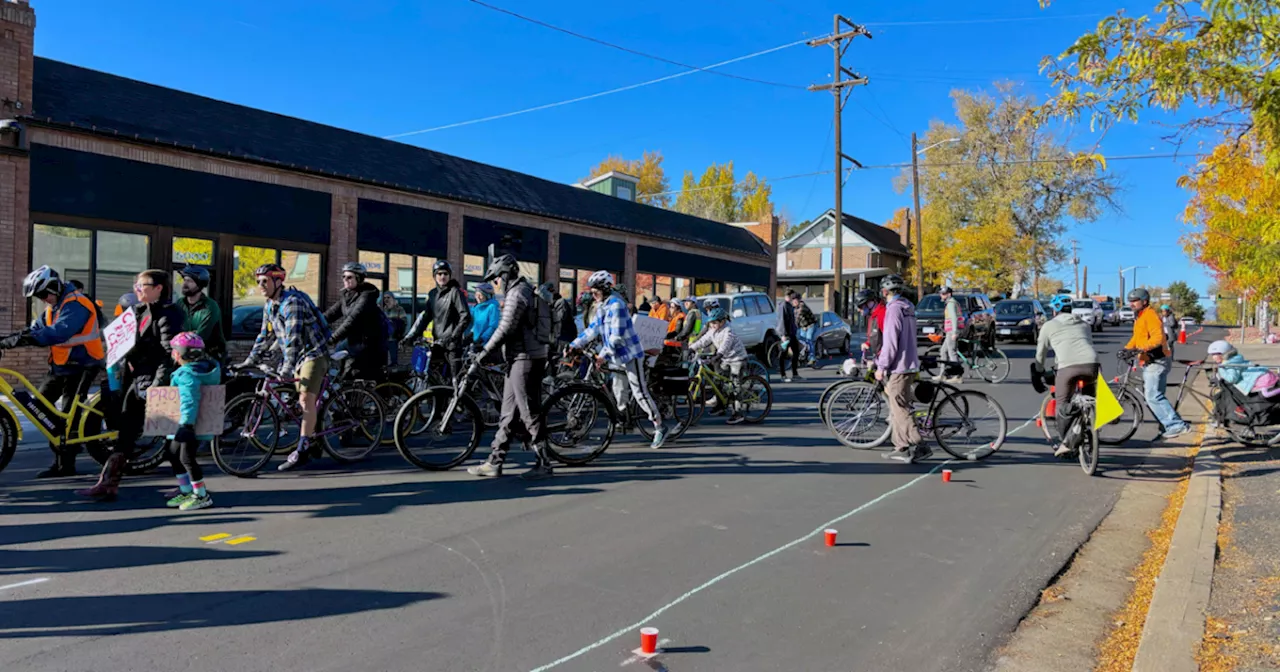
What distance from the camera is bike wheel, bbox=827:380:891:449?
9.30 metres

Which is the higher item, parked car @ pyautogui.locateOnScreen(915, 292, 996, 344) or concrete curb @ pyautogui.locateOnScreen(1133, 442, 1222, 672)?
parked car @ pyautogui.locateOnScreen(915, 292, 996, 344)

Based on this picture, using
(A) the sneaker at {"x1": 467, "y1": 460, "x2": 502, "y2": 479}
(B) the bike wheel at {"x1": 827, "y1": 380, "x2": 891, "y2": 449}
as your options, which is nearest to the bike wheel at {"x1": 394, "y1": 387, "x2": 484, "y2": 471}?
(A) the sneaker at {"x1": 467, "y1": 460, "x2": 502, "y2": 479}

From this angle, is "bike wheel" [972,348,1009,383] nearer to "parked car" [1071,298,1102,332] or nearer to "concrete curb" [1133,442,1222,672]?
"concrete curb" [1133,442,1222,672]

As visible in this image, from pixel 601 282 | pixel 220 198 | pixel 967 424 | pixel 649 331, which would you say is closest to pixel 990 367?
pixel 967 424

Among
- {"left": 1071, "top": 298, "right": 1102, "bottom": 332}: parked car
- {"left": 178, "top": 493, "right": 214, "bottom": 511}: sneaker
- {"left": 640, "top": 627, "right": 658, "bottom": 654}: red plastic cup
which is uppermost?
{"left": 1071, "top": 298, "right": 1102, "bottom": 332}: parked car

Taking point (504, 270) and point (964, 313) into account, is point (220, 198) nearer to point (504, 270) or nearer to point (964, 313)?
point (504, 270)

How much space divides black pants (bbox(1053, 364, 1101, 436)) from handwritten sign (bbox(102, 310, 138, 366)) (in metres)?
8.51

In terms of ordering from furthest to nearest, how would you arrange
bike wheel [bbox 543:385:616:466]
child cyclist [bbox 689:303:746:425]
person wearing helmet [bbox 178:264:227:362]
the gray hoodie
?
child cyclist [bbox 689:303:746:425]
the gray hoodie
bike wheel [bbox 543:385:616:466]
person wearing helmet [bbox 178:264:227:362]

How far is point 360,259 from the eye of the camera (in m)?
20.2

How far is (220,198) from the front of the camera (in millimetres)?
16719

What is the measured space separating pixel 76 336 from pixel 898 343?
7.62 m

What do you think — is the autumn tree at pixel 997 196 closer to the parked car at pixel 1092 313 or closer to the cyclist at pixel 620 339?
the parked car at pixel 1092 313

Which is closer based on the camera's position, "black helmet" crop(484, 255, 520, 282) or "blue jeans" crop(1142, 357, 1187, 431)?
"black helmet" crop(484, 255, 520, 282)

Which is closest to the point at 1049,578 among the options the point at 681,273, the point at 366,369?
the point at 366,369
